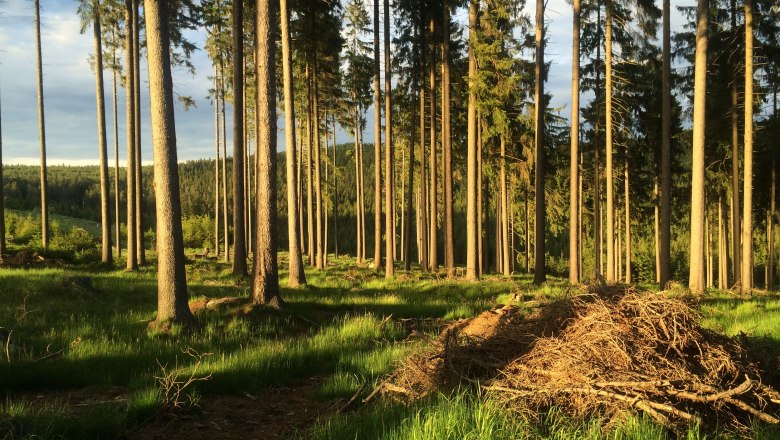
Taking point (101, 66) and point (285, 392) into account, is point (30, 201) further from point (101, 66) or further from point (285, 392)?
point (285, 392)

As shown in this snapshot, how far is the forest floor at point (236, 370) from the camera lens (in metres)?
3.64

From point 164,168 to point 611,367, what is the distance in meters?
7.67

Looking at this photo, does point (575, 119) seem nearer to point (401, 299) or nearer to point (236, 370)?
point (401, 299)

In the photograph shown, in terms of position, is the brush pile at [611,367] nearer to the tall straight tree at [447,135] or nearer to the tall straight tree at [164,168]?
the tall straight tree at [164,168]

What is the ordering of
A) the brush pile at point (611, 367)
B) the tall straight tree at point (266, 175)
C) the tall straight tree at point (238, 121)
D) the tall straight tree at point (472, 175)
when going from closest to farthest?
the brush pile at point (611, 367), the tall straight tree at point (266, 175), the tall straight tree at point (238, 121), the tall straight tree at point (472, 175)

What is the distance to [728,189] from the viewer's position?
2520cm

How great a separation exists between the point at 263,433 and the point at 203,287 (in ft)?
35.1

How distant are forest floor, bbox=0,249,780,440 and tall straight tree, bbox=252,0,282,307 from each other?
29.0 inches

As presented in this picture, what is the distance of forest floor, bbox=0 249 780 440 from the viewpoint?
3637 millimetres

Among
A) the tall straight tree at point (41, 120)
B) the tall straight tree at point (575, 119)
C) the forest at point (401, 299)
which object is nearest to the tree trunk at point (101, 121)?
the forest at point (401, 299)

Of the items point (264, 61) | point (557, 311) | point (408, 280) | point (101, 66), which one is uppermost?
point (101, 66)

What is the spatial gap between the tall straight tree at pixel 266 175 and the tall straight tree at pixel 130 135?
1120 cm

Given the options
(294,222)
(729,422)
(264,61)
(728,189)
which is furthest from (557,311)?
(728,189)

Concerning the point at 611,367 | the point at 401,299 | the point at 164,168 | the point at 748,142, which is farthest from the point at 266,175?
the point at 748,142
